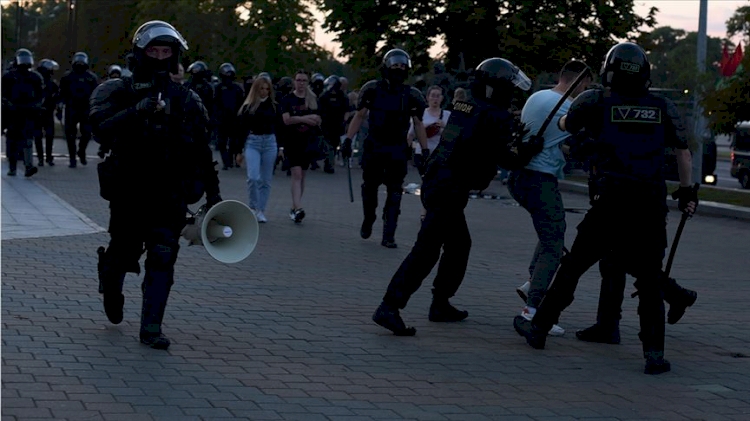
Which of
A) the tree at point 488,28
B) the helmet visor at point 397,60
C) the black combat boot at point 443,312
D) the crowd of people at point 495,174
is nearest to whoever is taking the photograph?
the crowd of people at point 495,174

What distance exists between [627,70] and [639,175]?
557 millimetres

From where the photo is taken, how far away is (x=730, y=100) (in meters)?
20.9

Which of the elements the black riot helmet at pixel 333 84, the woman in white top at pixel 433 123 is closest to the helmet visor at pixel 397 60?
the woman in white top at pixel 433 123

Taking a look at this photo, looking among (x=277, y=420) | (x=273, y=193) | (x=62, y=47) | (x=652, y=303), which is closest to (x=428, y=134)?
(x=273, y=193)

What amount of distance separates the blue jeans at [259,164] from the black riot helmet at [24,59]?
7.09 meters

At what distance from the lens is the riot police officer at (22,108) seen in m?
21.5

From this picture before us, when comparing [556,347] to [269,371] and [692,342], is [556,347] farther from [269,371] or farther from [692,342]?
[269,371]

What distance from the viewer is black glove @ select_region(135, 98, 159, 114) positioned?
745cm

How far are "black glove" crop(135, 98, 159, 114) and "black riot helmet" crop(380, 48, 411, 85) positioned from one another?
5537mm

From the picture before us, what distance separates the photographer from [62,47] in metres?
85.5

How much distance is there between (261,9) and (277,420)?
5455cm

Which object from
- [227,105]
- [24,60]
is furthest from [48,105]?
[227,105]

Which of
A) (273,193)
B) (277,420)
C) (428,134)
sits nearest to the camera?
(277,420)

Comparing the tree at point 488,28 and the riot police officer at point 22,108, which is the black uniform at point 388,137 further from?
the tree at point 488,28
